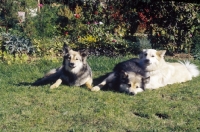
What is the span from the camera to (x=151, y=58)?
741 centimetres

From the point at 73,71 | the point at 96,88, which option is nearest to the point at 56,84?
the point at 73,71

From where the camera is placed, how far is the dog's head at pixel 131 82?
6982 millimetres

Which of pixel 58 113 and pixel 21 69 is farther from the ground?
pixel 58 113

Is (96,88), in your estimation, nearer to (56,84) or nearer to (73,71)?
(73,71)

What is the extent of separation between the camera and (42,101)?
636cm

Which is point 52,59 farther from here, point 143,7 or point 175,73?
point 143,7

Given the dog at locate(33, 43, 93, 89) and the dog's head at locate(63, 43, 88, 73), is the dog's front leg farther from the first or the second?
the dog's head at locate(63, 43, 88, 73)

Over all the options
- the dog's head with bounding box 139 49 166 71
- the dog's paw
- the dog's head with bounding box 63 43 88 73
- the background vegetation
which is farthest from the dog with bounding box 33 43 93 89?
the background vegetation

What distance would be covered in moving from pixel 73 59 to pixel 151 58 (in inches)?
61.2

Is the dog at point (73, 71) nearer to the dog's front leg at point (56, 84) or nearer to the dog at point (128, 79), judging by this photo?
the dog's front leg at point (56, 84)

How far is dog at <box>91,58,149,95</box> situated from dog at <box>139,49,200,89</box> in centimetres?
16

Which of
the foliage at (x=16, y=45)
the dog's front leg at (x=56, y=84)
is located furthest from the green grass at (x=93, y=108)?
the foliage at (x=16, y=45)

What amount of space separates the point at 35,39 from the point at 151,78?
12.8ft

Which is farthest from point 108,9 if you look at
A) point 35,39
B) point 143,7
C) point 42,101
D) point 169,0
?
point 42,101
